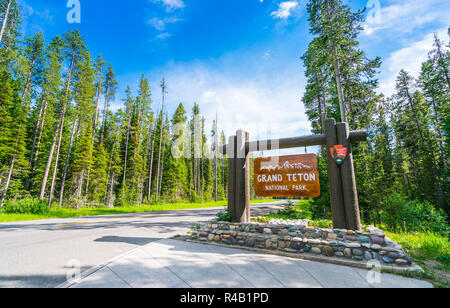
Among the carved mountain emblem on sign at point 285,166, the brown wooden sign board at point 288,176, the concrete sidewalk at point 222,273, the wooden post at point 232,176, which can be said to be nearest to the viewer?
the concrete sidewalk at point 222,273

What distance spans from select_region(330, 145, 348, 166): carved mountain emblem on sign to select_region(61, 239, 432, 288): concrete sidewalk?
2.59 m

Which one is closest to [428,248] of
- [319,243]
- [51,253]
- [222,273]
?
[319,243]

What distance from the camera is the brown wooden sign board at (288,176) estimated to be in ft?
17.4

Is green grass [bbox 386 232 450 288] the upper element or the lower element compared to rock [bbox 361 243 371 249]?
lower

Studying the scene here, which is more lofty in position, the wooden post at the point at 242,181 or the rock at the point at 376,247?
the wooden post at the point at 242,181

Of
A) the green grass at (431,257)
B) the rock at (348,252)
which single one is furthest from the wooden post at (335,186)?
the green grass at (431,257)

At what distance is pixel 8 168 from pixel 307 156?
21453mm

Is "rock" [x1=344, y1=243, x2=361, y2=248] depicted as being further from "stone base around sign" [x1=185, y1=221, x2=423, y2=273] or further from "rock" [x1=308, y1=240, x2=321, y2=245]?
"rock" [x1=308, y1=240, x2=321, y2=245]

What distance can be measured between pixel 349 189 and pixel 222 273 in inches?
152

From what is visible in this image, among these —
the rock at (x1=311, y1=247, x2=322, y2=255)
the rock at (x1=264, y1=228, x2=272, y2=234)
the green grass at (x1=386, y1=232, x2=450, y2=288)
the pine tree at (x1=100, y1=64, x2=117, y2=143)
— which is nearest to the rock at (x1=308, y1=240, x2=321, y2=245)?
the rock at (x1=311, y1=247, x2=322, y2=255)

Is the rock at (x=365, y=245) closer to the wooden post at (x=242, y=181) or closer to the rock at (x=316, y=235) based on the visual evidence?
the rock at (x=316, y=235)

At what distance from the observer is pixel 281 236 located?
4.61 meters

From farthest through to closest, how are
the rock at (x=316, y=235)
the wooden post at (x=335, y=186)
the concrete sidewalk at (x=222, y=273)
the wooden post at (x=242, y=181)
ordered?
the wooden post at (x=242, y=181), the wooden post at (x=335, y=186), the rock at (x=316, y=235), the concrete sidewalk at (x=222, y=273)

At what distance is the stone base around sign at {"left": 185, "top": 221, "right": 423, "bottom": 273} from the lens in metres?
3.62
